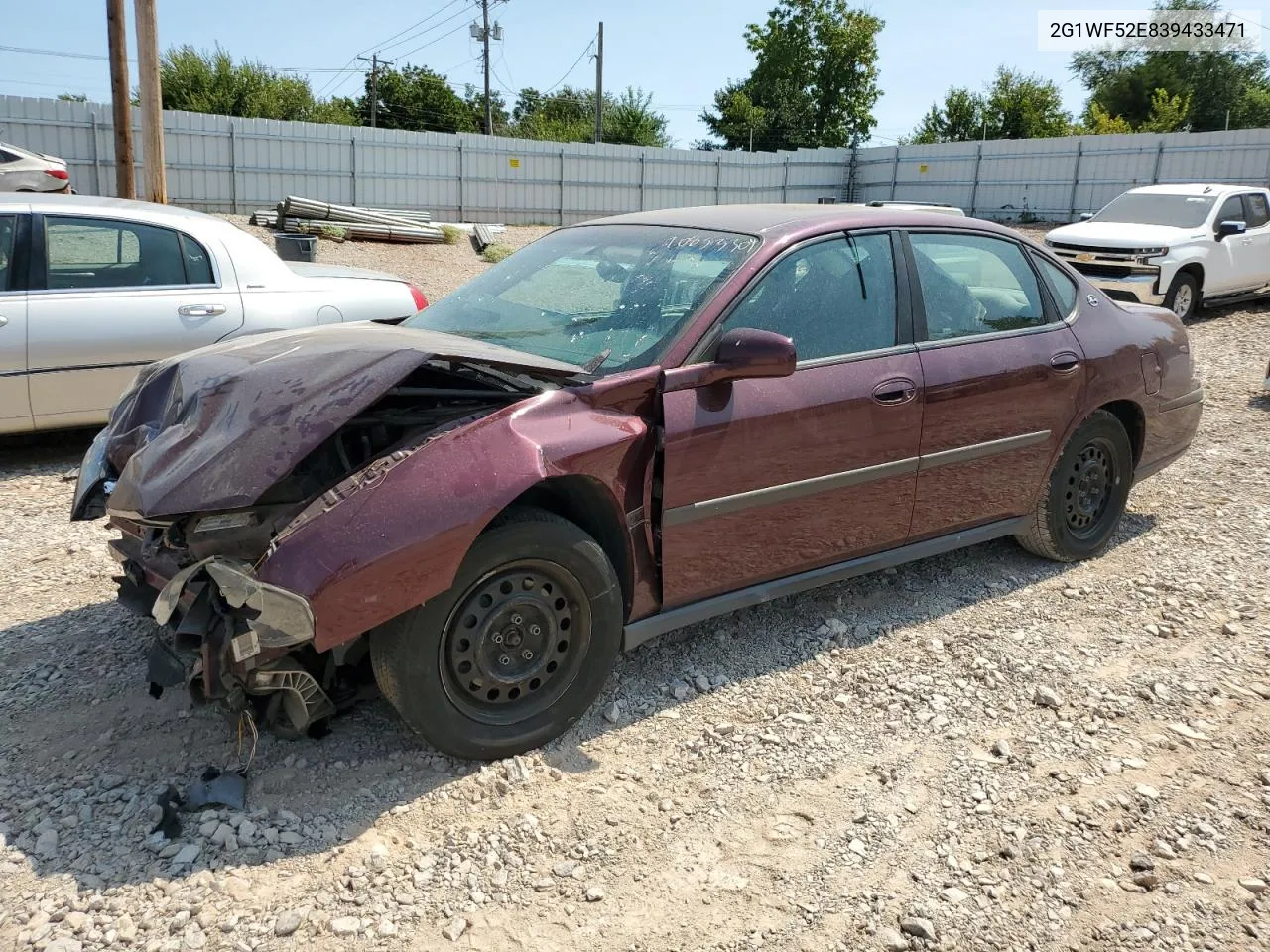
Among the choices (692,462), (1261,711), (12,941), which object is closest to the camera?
(12,941)

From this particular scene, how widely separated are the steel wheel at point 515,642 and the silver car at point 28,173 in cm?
1380

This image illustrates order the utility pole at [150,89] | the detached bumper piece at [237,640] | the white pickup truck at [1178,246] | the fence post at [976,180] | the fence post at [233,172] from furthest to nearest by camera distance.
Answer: the fence post at [976,180]
the fence post at [233,172]
the white pickup truck at [1178,246]
the utility pole at [150,89]
the detached bumper piece at [237,640]

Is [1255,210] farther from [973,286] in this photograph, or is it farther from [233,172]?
[233,172]

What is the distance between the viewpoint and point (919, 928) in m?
2.66

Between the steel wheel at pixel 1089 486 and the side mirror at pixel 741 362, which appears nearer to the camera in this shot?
the side mirror at pixel 741 362

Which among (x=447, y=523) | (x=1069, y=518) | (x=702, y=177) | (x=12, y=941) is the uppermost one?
(x=702, y=177)

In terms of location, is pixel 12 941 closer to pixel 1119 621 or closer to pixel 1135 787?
pixel 1135 787

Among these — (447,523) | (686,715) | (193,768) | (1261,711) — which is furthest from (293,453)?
(1261,711)

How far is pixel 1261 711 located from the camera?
3801mm

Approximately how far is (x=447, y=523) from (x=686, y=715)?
1259 mm

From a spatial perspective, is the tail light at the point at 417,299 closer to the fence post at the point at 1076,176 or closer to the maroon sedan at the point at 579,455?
the maroon sedan at the point at 579,455

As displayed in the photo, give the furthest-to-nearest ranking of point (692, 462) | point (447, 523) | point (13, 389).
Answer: point (13, 389), point (692, 462), point (447, 523)

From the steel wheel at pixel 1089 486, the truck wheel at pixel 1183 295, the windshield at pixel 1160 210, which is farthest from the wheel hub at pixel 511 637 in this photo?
the windshield at pixel 1160 210

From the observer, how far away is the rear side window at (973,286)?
172 inches
